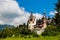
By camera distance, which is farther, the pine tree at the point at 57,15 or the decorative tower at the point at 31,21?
the pine tree at the point at 57,15

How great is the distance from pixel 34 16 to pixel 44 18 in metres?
2.72

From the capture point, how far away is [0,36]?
47.2 meters

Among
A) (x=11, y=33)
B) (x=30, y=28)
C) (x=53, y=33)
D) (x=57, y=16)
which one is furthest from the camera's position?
(x=57, y=16)

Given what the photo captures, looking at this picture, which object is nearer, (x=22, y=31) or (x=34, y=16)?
(x=22, y=31)

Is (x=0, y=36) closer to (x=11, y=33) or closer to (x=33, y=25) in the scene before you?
(x=11, y=33)

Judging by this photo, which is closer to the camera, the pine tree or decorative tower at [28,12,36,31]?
decorative tower at [28,12,36,31]

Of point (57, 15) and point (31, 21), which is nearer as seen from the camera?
point (31, 21)

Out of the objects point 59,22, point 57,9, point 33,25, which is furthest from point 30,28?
point 57,9

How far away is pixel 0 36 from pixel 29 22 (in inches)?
479

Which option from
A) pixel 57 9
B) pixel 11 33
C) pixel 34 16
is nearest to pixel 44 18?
pixel 34 16

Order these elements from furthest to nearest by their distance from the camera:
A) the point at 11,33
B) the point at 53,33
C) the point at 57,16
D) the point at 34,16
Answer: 1. the point at 57,16
2. the point at 34,16
3. the point at 11,33
4. the point at 53,33

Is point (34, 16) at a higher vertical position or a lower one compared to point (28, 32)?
higher

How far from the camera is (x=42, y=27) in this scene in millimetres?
55375

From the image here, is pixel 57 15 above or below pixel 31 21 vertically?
above
